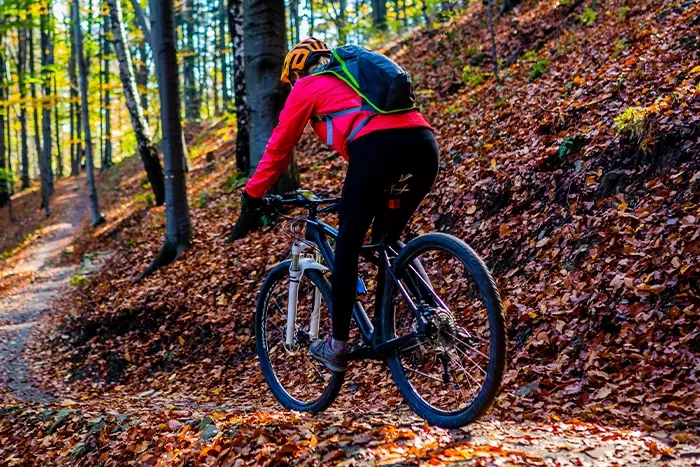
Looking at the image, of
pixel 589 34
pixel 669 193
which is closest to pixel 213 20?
pixel 589 34

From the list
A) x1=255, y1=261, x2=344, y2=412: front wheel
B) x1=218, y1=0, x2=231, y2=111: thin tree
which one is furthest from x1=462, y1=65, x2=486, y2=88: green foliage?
x1=218, y1=0, x2=231, y2=111: thin tree

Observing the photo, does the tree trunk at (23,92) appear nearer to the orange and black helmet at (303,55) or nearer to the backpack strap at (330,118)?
the orange and black helmet at (303,55)

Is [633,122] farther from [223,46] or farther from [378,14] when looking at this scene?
[223,46]

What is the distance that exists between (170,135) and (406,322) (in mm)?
8030

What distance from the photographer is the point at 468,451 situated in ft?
11.1

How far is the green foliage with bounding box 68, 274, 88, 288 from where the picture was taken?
1393 centimetres

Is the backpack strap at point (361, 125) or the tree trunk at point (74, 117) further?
the tree trunk at point (74, 117)

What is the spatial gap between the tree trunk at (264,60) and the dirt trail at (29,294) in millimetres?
4952

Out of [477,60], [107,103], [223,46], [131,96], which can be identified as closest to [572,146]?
[477,60]

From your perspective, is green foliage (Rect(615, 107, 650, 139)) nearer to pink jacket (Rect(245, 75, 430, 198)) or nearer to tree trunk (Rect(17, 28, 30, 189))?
pink jacket (Rect(245, 75, 430, 198))

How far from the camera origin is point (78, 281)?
46.5ft

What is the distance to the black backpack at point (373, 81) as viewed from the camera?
12.1ft

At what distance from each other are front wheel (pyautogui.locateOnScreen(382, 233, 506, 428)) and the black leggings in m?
0.28

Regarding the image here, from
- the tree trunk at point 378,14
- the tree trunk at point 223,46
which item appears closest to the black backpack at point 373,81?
the tree trunk at point 378,14
